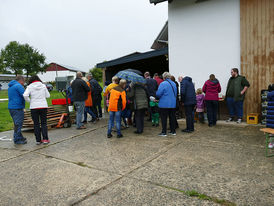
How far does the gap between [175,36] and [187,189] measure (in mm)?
6650

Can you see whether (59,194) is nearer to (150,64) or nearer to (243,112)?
(243,112)

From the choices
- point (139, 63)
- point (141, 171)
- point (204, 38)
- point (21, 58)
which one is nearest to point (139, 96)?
point (141, 171)

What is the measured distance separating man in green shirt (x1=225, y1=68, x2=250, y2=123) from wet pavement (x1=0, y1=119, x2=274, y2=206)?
4.53 ft

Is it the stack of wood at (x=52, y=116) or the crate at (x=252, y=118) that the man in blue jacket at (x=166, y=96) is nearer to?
the crate at (x=252, y=118)

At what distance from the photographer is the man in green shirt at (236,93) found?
6.57m

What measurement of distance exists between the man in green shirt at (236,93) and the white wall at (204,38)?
436 millimetres

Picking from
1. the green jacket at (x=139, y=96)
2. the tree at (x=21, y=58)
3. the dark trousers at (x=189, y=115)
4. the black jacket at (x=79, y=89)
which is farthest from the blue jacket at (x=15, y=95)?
the tree at (x=21, y=58)

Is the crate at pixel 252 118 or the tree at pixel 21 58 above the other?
the tree at pixel 21 58

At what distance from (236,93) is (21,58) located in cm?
4760

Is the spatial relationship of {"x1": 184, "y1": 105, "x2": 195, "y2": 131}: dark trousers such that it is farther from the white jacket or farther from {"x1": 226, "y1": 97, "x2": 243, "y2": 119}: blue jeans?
the white jacket

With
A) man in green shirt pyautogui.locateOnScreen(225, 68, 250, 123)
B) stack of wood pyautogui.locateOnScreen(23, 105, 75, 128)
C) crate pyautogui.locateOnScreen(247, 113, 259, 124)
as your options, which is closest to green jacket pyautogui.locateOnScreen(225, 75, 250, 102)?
man in green shirt pyautogui.locateOnScreen(225, 68, 250, 123)

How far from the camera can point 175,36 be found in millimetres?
A: 8266

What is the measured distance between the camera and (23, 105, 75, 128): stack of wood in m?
6.95

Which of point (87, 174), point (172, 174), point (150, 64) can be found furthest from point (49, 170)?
point (150, 64)
